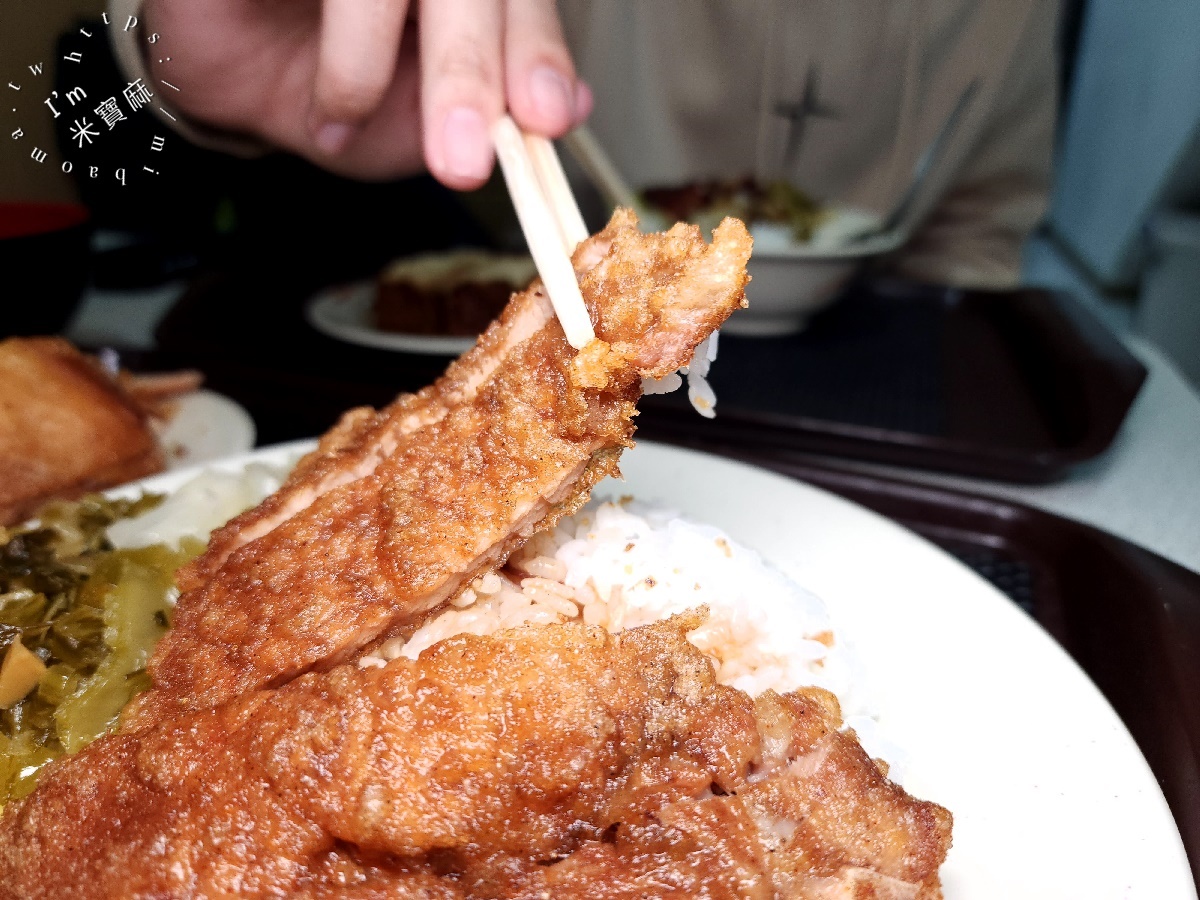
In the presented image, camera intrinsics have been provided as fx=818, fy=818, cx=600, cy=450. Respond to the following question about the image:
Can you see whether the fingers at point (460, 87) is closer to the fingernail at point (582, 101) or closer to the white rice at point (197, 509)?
the fingernail at point (582, 101)

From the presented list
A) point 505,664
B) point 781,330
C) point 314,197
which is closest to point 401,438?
point 505,664

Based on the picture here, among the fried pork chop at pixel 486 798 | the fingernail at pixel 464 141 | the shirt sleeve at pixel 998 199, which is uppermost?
the fingernail at pixel 464 141

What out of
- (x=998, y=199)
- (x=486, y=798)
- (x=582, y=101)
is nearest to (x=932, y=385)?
(x=582, y=101)

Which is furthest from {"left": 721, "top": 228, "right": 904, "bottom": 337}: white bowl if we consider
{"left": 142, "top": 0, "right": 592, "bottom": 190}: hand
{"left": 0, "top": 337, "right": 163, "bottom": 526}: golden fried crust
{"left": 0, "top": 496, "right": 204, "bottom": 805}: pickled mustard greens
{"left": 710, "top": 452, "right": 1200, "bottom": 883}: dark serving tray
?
{"left": 0, "top": 496, "right": 204, "bottom": 805}: pickled mustard greens

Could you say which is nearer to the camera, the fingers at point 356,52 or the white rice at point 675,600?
the white rice at point 675,600

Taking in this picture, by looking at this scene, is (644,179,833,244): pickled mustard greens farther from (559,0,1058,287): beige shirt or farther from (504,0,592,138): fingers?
(504,0,592,138): fingers

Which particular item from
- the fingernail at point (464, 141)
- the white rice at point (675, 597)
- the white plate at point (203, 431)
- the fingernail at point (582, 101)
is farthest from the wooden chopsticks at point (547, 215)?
the white plate at point (203, 431)

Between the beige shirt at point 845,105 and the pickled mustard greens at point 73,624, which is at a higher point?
the pickled mustard greens at point 73,624
